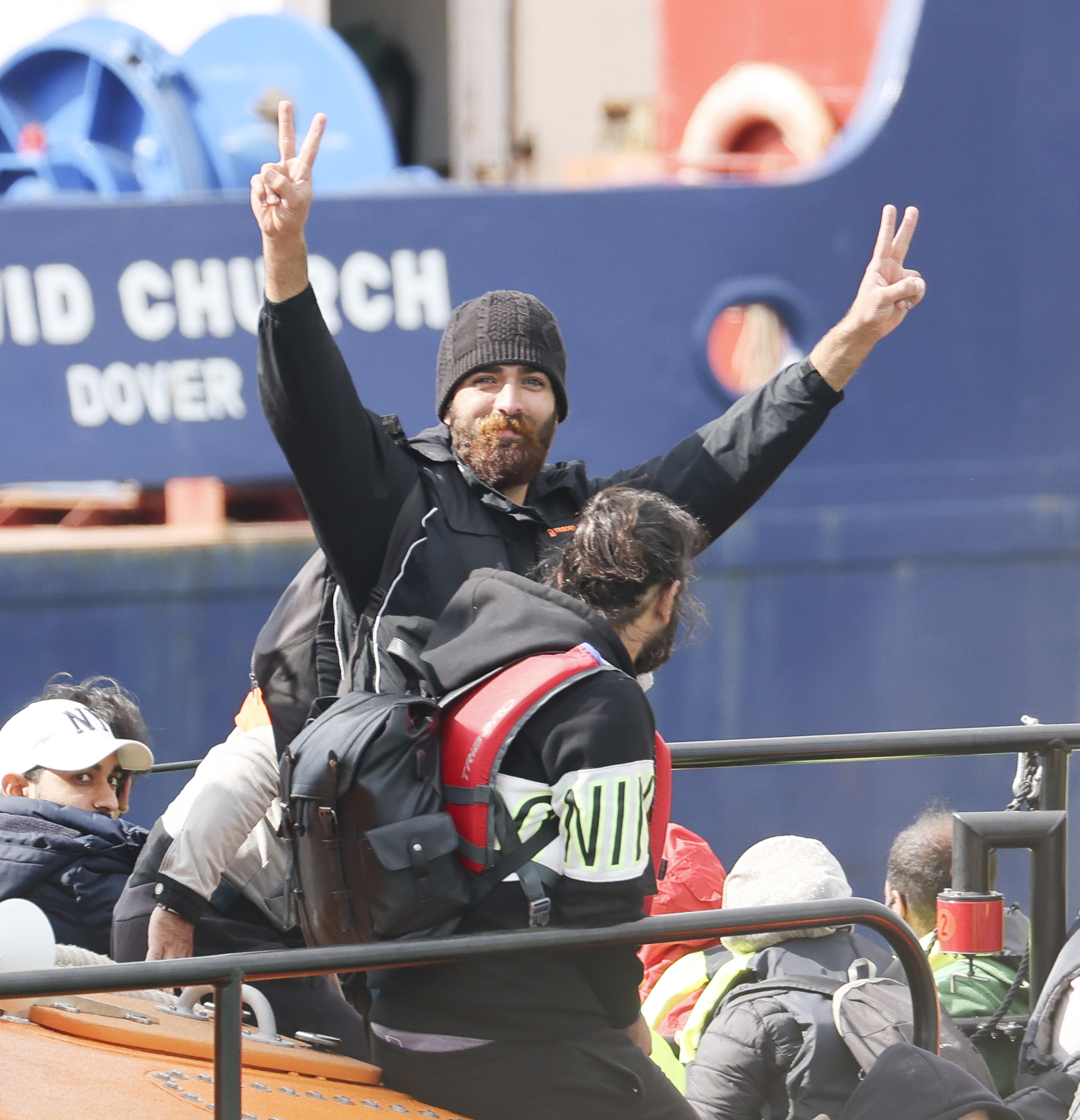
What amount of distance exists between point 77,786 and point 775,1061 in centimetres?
132

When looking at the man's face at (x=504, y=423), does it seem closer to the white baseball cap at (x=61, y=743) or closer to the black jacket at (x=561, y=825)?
the black jacket at (x=561, y=825)

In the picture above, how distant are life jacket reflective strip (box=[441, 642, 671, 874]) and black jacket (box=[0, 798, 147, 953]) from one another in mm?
1001

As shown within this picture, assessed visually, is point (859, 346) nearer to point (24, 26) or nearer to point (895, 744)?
point (895, 744)

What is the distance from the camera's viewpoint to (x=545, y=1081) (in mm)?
1959

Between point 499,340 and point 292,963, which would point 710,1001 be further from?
point 499,340

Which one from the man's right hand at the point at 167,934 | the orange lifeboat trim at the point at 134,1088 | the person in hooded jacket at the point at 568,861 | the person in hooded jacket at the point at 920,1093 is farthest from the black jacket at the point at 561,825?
the man's right hand at the point at 167,934

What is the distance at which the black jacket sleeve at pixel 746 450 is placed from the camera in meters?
2.74

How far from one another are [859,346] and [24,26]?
6045 mm

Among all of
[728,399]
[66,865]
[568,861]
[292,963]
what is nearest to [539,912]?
[568,861]

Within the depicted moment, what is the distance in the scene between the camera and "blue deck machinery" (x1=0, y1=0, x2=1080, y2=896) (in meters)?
5.15

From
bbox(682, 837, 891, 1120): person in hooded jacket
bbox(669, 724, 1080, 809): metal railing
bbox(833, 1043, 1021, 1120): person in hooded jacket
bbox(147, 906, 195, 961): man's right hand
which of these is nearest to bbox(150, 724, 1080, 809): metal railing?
bbox(669, 724, 1080, 809): metal railing

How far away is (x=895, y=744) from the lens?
Result: 283 cm

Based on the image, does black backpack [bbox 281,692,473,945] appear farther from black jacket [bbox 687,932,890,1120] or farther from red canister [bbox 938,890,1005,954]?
red canister [bbox 938,890,1005,954]

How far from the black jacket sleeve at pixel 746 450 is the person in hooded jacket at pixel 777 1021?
595 millimetres
